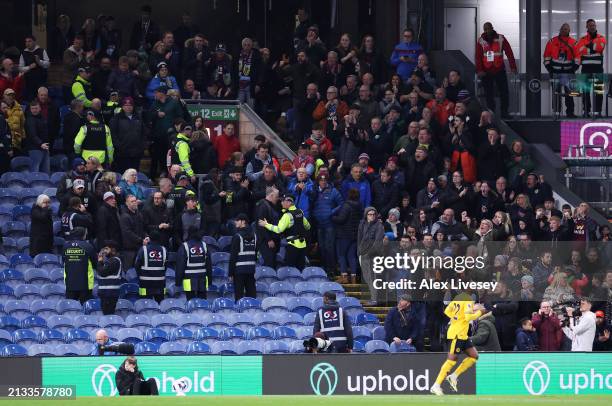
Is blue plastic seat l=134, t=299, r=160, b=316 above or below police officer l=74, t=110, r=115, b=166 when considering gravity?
below

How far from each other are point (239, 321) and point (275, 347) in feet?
3.20

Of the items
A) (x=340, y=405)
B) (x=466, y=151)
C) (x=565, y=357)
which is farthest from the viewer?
(x=466, y=151)

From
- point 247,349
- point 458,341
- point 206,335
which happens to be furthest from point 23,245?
point 458,341

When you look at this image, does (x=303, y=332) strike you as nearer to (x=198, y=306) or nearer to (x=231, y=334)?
(x=231, y=334)

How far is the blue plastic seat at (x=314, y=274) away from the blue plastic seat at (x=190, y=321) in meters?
2.04

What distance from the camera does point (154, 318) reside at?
22.6m

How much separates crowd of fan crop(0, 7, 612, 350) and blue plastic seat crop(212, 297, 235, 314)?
4.25 feet

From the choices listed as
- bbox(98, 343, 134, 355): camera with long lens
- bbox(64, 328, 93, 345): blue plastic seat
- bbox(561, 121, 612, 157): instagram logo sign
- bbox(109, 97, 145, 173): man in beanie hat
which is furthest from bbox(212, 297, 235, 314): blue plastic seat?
bbox(561, 121, 612, 157): instagram logo sign

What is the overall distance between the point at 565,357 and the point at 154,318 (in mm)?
5724

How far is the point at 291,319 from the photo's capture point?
2303cm

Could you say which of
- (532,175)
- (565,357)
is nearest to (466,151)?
(532,175)

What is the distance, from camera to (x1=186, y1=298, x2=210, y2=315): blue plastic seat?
2302 cm

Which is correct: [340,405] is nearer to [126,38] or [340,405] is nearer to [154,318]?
[154,318]

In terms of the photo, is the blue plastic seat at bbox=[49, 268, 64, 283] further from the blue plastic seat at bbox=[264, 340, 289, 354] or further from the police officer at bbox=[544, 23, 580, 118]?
the police officer at bbox=[544, 23, 580, 118]
